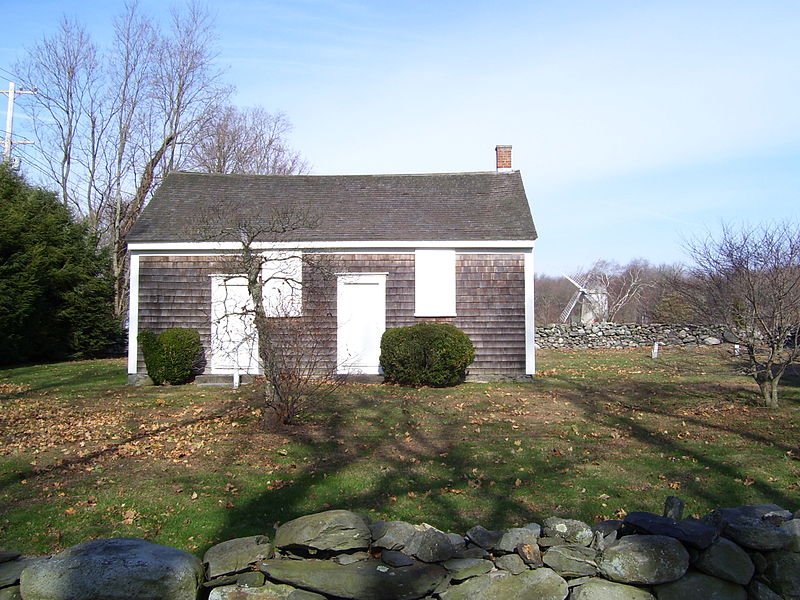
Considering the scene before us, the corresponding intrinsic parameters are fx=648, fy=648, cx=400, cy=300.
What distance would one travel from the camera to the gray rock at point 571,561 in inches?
158

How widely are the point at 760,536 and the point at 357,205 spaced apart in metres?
13.3

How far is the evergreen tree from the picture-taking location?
19.2 meters

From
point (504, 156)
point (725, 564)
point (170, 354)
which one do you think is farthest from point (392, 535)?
point (504, 156)

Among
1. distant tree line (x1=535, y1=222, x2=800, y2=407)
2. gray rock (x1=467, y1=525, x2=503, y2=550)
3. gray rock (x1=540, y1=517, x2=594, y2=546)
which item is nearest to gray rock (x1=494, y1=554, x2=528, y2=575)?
gray rock (x1=467, y1=525, x2=503, y2=550)

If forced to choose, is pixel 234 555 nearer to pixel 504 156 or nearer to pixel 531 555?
pixel 531 555

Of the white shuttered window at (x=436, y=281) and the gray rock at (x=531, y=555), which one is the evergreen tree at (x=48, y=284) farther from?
the gray rock at (x=531, y=555)

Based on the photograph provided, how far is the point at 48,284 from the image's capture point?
20766mm

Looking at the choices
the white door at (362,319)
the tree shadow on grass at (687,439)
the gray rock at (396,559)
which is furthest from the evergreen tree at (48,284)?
the gray rock at (396,559)

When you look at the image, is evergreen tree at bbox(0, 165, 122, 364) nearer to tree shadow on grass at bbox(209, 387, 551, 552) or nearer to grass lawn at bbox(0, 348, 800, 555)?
grass lawn at bbox(0, 348, 800, 555)

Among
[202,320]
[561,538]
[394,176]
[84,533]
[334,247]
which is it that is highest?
[394,176]

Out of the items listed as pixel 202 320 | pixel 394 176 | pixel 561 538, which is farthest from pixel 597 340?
pixel 561 538

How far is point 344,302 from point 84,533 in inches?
394

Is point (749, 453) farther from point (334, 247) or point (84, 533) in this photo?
point (334, 247)

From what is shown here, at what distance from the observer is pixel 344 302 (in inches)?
599
